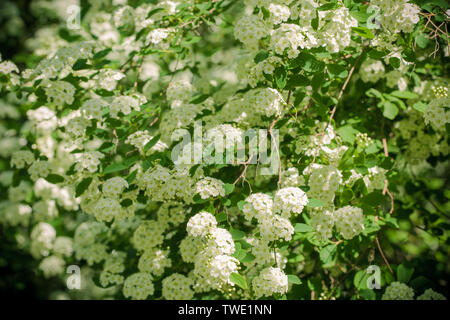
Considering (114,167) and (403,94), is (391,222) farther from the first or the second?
(114,167)

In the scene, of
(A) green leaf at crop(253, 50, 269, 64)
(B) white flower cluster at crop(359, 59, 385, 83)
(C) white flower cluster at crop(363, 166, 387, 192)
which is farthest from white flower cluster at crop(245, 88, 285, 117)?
(B) white flower cluster at crop(359, 59, 385, 83)

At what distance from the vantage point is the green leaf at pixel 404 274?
2429 millimetres

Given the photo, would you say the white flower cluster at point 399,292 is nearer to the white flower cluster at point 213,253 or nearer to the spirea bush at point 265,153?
the spirea bush at point 265,153

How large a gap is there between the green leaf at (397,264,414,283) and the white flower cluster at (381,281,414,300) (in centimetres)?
8

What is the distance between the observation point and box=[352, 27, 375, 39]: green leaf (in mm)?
2262

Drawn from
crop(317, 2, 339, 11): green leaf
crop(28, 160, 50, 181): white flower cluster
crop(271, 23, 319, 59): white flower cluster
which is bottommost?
crop(28, 160, 50, 181): white flower cluster

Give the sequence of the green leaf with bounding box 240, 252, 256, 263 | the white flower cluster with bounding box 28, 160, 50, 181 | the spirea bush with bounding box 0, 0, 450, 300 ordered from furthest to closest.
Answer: the white flower cluster with bounding box 28, 160, 50, 181 < the spirea bush with bounding box 0, 0, 450, 300 < the green leaf with bounding box 240, 252, 256, 263

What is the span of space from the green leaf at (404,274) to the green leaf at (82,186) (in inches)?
82.7

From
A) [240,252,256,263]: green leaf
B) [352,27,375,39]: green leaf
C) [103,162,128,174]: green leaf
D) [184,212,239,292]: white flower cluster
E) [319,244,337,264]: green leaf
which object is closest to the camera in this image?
[184,212,239,292]: white flower cluster

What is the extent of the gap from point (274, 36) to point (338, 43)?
0.43 m

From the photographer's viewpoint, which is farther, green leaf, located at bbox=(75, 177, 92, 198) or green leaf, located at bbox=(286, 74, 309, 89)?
green leaf, located at bbox=(75, 177, 92, 198)

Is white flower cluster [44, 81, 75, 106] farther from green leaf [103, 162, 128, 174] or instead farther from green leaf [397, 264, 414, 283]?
green leaf [397, 264, 414, 283]

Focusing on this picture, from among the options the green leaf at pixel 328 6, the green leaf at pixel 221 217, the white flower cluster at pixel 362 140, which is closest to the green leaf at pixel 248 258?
the green leaf at pixel 221 217
